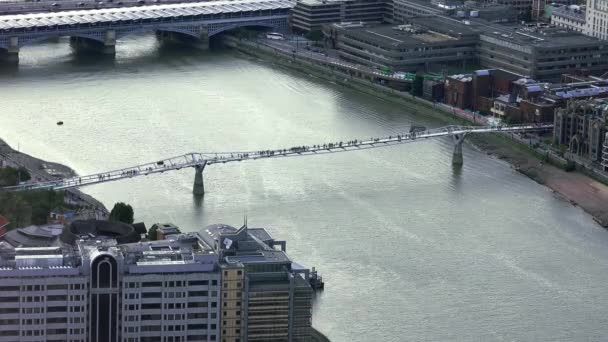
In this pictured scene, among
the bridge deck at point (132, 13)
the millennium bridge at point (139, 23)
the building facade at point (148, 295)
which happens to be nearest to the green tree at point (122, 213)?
the building facade at point (148, 295)

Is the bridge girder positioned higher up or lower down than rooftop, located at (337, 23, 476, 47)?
lower down

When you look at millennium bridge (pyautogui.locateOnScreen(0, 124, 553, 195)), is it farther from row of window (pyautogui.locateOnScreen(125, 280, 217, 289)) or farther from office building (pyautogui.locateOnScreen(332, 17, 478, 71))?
row of window (pyautogui.locateOnScreen(125, 280, 217, 289))

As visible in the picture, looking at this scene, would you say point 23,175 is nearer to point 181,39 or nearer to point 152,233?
point 152,233

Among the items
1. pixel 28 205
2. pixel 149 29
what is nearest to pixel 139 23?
pixel 149 29

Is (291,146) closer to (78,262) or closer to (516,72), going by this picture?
(516,72)

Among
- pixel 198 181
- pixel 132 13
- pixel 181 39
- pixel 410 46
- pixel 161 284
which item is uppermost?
pixel 161 284

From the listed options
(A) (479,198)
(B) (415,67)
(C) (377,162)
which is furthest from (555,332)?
(B) (415,67)

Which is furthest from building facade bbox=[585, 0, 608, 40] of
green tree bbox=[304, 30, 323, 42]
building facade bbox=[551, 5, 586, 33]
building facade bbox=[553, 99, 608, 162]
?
building facade bbox=[553, 99, 608, 162]
